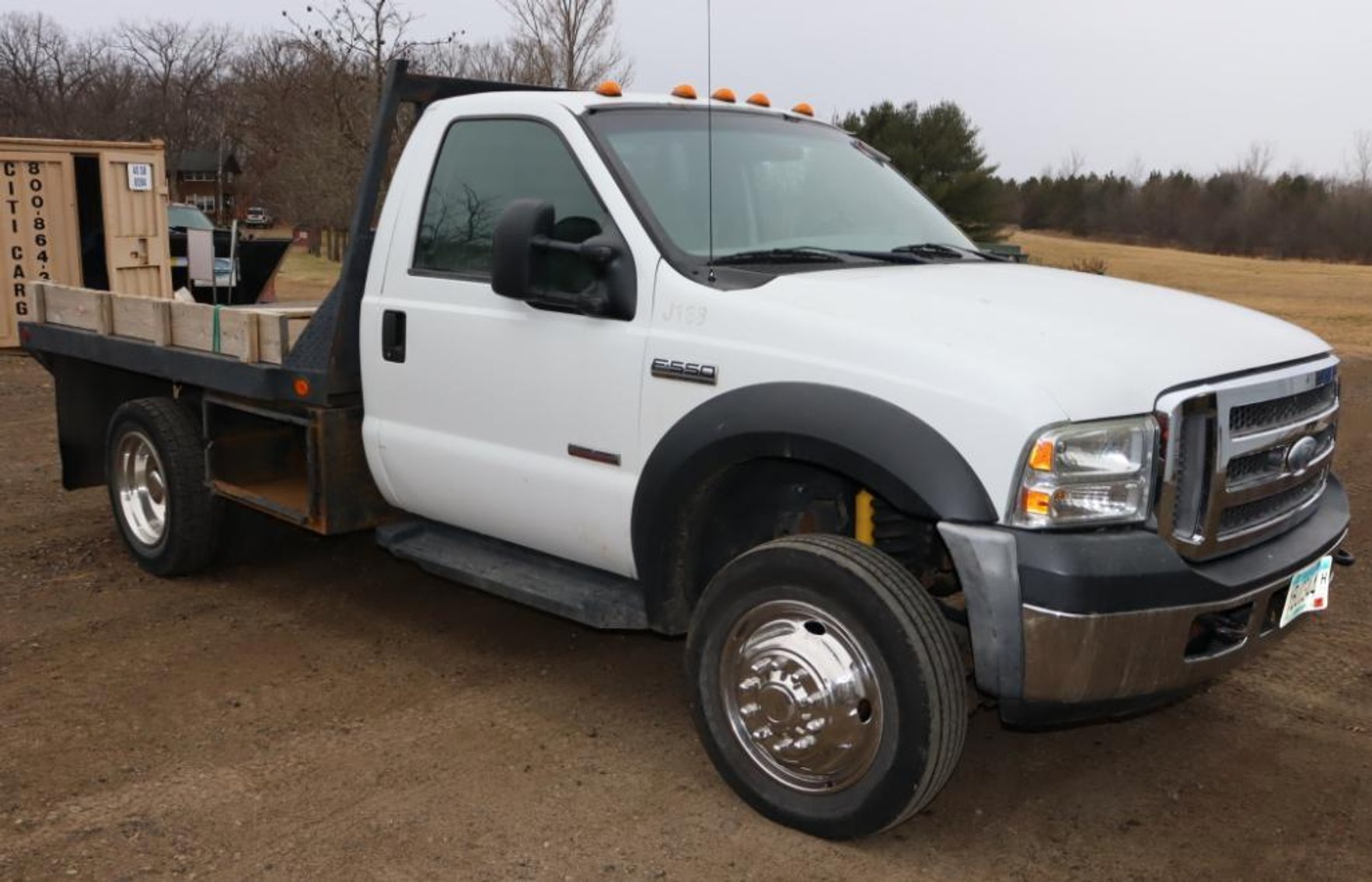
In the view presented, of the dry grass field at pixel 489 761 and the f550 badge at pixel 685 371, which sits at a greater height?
the f550 badge at pixel 685 371

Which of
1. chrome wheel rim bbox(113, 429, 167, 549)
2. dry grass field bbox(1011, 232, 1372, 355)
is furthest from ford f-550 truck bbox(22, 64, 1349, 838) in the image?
dry grass field bbox(1011, 232, 1372, 355)

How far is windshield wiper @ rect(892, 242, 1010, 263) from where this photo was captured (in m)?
4.62

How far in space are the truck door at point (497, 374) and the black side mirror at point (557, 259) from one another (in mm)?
67

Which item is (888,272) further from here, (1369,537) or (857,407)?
(1369,537)

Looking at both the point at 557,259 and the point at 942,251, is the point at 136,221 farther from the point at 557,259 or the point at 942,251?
the point at 942,251

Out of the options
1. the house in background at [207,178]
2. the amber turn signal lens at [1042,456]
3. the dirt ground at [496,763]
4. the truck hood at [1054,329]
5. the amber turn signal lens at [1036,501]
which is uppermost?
the house in background at [207,178]

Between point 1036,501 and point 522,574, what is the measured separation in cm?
203

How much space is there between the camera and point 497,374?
4.48m

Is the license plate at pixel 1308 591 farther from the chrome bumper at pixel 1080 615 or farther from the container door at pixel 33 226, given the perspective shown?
the container door at pixel 33 226

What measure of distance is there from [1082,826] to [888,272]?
1.82 m

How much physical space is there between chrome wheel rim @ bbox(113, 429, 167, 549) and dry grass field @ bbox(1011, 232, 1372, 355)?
17.4m

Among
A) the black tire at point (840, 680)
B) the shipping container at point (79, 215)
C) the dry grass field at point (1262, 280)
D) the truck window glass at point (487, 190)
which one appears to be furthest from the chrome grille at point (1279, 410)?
the dry grass field at point (1262, 280)

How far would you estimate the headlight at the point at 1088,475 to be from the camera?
3.21 meters

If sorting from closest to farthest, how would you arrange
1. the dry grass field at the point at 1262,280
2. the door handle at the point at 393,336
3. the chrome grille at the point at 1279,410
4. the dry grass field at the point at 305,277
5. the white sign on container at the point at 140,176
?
the chrome grille at the point at 1279,410
the door handle at the point at 393,336
the white sign on container at the point at 140,176
the dry grass field at the point at 305,277
the dry grass field at the point at 1262,280
